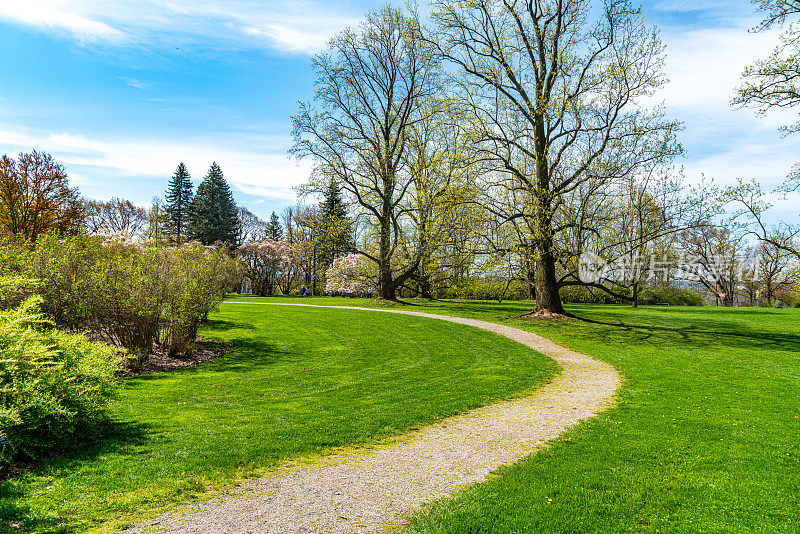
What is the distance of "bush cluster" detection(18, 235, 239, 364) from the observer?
9680 millimetres

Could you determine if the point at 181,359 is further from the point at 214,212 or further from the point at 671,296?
the point at 214,212

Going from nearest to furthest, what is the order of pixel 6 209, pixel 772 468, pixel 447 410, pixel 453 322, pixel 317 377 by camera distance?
pixel 772 468 → pixel 447 410 → pixel 317 377 → pixel 453 322 → pixel 6 209

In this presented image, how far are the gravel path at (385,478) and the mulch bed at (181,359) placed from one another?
7.61 metres

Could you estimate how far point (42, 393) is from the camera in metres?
5.13

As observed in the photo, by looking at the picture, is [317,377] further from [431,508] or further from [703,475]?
[703,475]

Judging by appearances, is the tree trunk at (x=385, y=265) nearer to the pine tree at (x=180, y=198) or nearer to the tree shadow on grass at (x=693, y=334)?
the tree shadow on grass at (x=693, y=334)

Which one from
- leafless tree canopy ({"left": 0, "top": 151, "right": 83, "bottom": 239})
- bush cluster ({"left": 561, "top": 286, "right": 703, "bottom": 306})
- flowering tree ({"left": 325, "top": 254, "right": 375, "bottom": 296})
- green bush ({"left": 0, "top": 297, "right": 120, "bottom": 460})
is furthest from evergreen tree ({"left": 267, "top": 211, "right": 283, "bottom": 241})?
green bush ({"left": 0, "top": 297, "right": 120, "bottom": 460})

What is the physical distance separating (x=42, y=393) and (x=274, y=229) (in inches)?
2087

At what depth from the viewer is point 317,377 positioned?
10.1 meters

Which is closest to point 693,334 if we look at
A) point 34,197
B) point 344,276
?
point 344,276

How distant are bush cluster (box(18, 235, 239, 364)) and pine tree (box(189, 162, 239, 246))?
37.6 m

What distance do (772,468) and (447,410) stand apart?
14.7 ft

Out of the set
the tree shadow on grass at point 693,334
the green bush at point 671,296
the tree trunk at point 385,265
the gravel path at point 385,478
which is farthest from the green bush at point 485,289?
the gravel path at point 385,478

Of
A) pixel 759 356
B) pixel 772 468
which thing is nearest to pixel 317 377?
pixel 772 468
